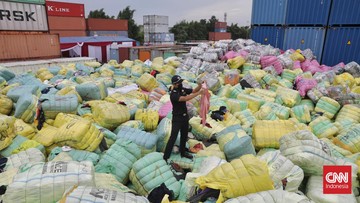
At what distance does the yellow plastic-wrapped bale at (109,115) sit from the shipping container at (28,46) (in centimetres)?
1124

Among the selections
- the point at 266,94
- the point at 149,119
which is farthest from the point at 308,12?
the point at 149,119

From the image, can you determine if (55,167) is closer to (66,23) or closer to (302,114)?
(302,114)

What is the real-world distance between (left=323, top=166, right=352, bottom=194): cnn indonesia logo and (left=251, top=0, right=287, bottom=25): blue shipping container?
10825 mm

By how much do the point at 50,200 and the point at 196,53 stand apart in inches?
418

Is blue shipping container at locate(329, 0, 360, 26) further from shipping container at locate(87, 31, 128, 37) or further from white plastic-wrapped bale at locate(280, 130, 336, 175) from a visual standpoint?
shipping container at locate(87, 31, 128, 37)

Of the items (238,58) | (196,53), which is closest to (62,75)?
(196,53)

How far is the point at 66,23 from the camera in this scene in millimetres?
31625

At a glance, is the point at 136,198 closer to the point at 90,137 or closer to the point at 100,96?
the point at 90,137

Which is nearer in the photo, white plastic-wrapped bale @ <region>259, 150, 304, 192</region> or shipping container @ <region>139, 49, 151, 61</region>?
white plastic-wrapped bale @ <region>259, 150, 304, 192</region>

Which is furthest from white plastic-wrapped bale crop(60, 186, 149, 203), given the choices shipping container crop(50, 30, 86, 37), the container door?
shipping container crop(50, 30, 86, 37)

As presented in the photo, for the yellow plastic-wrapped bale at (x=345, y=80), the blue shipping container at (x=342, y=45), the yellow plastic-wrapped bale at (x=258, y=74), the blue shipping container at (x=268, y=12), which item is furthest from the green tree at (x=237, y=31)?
the yellow plastic-wrapped bale at (x=258, y=74)

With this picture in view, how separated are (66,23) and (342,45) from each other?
99.1 feet

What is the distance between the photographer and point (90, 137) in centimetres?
460

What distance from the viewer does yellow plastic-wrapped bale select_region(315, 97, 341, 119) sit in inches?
285
